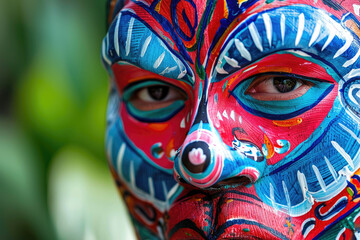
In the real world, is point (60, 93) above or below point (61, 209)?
above

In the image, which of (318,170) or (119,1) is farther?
(119,1)

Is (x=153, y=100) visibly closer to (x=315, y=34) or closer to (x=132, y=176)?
(x=132, y=176)

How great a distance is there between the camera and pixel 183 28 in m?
0.92

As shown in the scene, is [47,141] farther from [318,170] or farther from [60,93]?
[318,170]

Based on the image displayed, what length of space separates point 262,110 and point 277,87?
1.7 inches

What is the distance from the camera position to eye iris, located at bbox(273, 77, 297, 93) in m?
0.92

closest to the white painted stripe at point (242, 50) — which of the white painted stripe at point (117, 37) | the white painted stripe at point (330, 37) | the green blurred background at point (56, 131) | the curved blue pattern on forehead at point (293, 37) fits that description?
the curved blue pattern on forehead at point (293, 37)

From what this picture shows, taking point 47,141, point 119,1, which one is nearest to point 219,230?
point 119,1

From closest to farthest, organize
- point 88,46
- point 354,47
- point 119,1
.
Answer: point 354,47, point 119,1, point 88,46

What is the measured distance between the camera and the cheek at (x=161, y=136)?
0.99m

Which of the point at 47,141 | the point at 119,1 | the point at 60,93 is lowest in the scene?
the point at 47,141

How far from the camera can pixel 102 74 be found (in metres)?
2.67

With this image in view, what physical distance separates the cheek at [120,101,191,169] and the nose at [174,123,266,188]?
0.32 ft

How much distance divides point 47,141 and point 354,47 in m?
1.79
